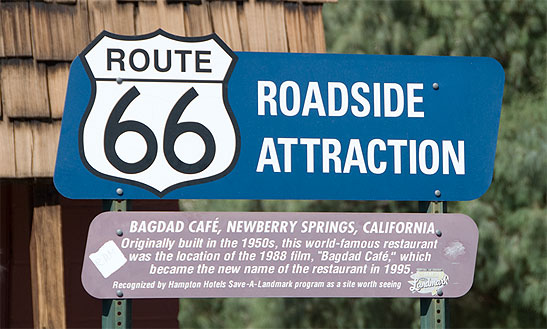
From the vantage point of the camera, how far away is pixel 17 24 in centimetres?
436

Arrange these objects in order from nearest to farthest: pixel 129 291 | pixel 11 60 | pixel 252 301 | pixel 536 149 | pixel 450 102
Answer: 1. pixel 129 291
2. pixel 450 102
3. pixel 11 60
4. pixel 536 149
5. pixel 252 301

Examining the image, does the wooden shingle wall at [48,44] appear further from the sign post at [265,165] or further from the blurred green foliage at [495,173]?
the blurred green foliage at [495,173]

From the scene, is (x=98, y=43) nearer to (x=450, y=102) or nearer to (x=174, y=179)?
(x=174, y=179)

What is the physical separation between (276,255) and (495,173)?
18.0ft

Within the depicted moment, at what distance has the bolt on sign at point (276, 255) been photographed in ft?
10.8

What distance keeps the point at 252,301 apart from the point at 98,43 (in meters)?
7.37

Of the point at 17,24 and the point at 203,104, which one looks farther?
the point at 17,24

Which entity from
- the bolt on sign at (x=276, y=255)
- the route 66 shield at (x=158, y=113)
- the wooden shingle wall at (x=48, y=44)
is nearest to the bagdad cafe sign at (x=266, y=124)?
the route 66 shield at (x=158, y=113)

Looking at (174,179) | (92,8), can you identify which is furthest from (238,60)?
(92,8)

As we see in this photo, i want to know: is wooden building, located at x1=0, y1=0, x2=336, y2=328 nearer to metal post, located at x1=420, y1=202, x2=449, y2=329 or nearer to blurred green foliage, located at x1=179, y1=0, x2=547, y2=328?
metal post, located at x1=420, y1=202, x2=449, y2=329

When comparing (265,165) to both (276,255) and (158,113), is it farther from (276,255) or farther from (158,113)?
(158,113)

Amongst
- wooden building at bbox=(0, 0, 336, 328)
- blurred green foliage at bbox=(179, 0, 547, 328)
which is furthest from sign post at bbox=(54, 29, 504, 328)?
blurred green foliage at bbox=(179, 0, 547, 328)

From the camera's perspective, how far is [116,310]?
3.32 meters

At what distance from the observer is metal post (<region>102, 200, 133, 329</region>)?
10.9 feet
